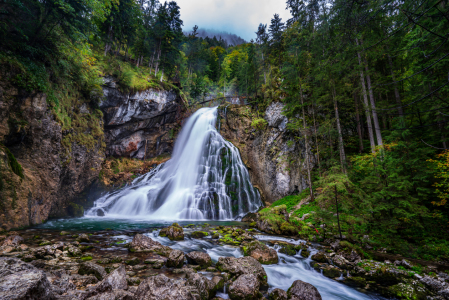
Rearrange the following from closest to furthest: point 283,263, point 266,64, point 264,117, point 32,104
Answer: point 283,263
point 32,104
point 264,117
point 266,64

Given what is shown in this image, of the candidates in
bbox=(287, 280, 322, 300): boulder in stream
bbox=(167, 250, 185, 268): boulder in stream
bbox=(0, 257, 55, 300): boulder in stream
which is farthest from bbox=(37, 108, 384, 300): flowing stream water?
bbox=(0, 257, 55, 300): boulder in stream

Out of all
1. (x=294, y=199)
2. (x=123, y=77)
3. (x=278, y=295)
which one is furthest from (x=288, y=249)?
(x=123, y=77)

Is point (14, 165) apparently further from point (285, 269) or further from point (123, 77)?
point (123, 77)

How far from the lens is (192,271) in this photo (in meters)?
4.88

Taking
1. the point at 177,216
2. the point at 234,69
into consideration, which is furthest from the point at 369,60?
the point at 234,69

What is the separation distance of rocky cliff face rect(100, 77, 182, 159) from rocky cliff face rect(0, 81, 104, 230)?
7808mm

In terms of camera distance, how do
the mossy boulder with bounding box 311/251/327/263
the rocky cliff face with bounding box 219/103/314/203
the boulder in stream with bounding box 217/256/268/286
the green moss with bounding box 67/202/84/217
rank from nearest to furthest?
the boulder in stream with bounding box 217/256/268/286 → the mossy boulder with bounding box 311/251/327/263 → the green moss with bounding box 67/202/84/217 → the rocky cliff face with bounding box 219/103/314/203

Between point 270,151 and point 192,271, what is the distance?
1539cm

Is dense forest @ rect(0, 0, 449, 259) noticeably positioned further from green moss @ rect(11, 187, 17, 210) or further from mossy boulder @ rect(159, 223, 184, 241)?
mossy boulder @ rect(159, 223, 184, 241)

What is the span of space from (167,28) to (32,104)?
22502 mm

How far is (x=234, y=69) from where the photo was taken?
45281 mm

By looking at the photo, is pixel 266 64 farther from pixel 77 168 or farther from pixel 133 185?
pixel 77 168

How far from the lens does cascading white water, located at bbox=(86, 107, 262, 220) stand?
52.6ft

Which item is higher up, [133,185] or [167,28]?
[167,28]
